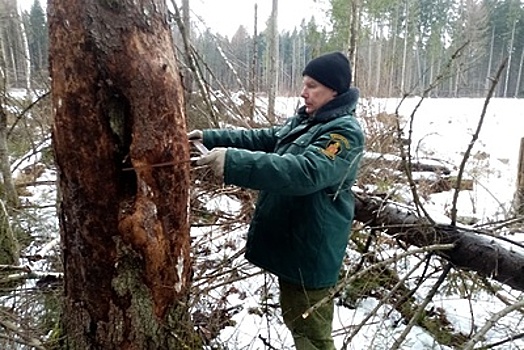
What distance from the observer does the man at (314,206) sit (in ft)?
5.69

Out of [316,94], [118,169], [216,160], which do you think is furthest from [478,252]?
[118,169]

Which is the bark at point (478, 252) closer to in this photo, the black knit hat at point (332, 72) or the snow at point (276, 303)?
the snow at point (276, 303)

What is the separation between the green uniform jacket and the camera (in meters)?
1.62

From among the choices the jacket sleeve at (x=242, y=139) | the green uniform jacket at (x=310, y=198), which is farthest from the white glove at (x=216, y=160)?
the jacket sleeve at (x=242, y=139)

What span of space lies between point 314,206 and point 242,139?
23.3 inches

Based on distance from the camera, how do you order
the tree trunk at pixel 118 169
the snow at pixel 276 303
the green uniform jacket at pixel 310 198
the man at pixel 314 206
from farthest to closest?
the snow at pixel 276 303 < the man at pixel 314 206 < the green uniform jacket at pixel 310 198 < the tree trunk at pixel 118 169

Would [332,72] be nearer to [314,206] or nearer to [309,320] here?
[314,206]

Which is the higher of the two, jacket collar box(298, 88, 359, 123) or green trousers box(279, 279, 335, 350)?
jacket collar box(298, 88, 359, 123)

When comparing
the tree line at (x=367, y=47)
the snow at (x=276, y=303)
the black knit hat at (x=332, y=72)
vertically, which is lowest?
the snow at (x=276, y=303)

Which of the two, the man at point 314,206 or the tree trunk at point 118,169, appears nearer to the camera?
the tree trunk at point 118,169

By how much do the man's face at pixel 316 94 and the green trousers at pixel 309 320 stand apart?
897 millimetres

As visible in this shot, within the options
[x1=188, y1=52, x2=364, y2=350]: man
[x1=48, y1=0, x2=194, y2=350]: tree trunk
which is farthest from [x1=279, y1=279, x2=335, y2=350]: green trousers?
[x1=48, y1=0, x2=194, y2=350]: tree trunk

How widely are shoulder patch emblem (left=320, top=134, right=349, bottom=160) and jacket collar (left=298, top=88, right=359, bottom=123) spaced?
0.16 metres

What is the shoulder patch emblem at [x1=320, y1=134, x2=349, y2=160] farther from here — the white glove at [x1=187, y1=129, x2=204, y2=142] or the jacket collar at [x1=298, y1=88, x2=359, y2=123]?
the white glove at [x1=187, y1=129, x2=204, y2=142]
